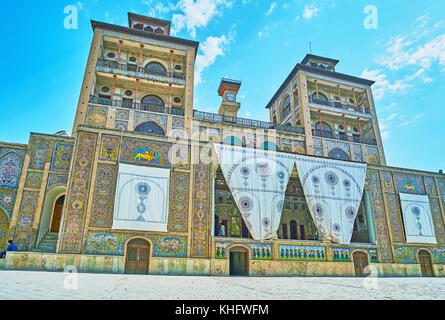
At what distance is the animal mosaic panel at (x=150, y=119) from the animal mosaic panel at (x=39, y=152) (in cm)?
581

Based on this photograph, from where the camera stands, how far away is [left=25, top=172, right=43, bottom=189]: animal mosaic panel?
13695 millimetres

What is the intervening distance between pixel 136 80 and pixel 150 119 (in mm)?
3166

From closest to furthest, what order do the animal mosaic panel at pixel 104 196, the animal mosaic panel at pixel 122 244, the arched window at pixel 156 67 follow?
1. the animal mosaic panel at pixel 122 244
2. the animal mosaic panel at pixel 104 196
3. the arched window at pixel 156 67

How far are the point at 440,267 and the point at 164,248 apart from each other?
571 inches

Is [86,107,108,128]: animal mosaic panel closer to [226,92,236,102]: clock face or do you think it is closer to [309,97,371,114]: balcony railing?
[226,92,236,102]: clock face

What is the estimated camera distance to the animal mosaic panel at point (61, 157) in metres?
14.2

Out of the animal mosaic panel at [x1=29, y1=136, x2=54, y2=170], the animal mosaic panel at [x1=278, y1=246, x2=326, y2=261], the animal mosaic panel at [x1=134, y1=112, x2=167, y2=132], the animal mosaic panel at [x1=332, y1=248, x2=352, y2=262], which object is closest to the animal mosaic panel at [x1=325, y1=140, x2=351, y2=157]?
the animal mosaic panel at [x1=332, y1=248, x2=352, y2=262]

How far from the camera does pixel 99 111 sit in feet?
61.8

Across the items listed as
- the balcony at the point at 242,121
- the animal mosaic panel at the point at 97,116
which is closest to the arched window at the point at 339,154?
the balcony at the point at 242,121

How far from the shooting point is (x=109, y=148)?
1317cm

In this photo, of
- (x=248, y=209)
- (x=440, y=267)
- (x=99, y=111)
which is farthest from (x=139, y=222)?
(x=440, y=267)

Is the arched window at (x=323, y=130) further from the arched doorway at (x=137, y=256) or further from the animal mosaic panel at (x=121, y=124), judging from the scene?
the arched doorway at (x=137, y=256)

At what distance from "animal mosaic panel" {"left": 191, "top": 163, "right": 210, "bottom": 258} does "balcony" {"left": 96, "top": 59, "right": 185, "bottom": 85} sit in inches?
373


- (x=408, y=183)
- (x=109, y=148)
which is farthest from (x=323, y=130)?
(x=109, y=148)
